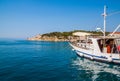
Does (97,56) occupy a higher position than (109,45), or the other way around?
(109,45)

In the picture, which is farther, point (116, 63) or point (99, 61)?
point (99, 61)

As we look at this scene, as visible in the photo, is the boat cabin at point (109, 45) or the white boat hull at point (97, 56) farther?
the boat cabin at point (109, 45)

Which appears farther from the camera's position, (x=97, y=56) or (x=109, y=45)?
(x=97, y=56)

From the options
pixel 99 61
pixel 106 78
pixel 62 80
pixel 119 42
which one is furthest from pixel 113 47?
pixel 62 80

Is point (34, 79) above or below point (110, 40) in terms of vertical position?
below

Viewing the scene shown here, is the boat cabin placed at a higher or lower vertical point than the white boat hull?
higher

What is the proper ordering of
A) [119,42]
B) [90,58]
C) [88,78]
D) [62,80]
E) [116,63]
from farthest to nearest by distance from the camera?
[90,58] → [119,42] → [116,63] → [88,78] → [62,80]

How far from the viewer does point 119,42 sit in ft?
124

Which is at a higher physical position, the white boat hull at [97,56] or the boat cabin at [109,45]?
the boat cabin at [109,45]

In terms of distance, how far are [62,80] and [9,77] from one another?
24.0ft

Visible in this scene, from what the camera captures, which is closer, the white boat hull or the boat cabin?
the white boat hull

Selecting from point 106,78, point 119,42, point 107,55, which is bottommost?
point 106,78

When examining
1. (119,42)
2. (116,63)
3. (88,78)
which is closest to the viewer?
(88,78)

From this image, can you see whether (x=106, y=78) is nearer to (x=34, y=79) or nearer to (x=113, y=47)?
(x=34, y=79)
